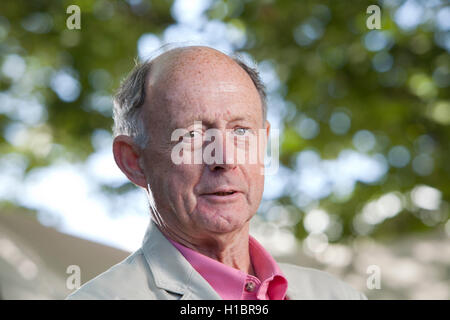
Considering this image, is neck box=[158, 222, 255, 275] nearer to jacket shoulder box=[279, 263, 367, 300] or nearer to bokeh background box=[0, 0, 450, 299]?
jacket shoulder box=[279, 263, 367, 300]

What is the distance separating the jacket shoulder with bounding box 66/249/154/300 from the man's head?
0.39 feet

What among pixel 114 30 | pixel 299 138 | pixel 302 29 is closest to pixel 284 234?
pixel 299 138

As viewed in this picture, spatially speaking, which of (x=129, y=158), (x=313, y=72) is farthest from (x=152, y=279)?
(x=313, y=72)

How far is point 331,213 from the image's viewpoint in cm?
402

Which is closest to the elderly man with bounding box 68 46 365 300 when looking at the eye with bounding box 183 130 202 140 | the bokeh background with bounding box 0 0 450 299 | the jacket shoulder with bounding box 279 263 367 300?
the eye with bounding box 183 130 202 140

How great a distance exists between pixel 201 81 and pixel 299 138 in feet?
9.22

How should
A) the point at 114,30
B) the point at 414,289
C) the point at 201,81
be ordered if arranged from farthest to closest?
the point at 114,30 < the point at 414,289 < the point at 201,81

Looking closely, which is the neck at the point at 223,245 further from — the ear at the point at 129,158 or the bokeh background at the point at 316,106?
the bokeh background at the point at 316,106

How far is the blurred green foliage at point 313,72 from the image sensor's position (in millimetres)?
3514

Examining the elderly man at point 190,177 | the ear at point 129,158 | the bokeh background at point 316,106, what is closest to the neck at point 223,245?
the elderly man at point 190,177

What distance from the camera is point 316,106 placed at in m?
3.71

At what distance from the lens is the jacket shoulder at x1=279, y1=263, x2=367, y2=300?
1.41 metres

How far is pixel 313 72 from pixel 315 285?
2.24m

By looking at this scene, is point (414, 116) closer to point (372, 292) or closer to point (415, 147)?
point (415, 147)
